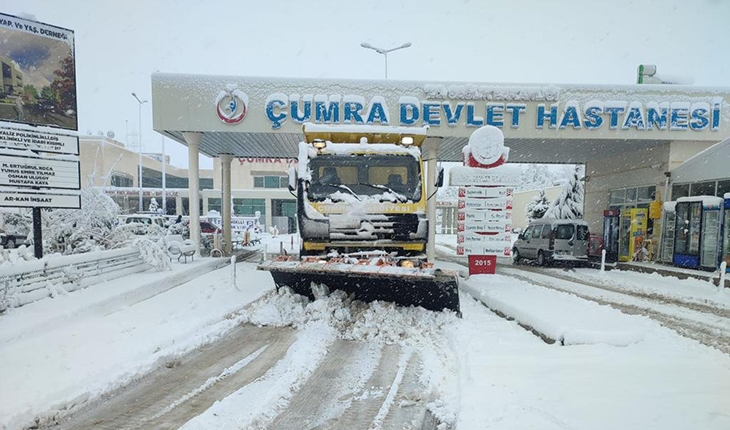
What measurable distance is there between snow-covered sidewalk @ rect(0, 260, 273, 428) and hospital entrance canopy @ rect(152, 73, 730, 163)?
7736 millimetres

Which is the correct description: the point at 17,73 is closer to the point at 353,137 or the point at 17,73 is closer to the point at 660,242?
the point at 353,137

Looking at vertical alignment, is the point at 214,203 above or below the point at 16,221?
above

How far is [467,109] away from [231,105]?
8.58 m

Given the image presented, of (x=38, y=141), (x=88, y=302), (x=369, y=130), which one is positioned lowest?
(x=88, y=302)

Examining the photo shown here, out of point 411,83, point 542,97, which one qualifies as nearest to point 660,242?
point 542,97

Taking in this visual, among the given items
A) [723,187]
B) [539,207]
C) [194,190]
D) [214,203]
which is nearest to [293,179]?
[194,190]

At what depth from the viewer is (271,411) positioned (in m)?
3.66

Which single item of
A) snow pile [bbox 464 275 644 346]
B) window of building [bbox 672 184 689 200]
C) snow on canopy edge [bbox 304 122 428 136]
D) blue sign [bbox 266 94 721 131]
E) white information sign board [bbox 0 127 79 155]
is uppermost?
blue sign [bbox 266 94 721 131]

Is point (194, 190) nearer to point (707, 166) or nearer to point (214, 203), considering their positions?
point (707, 166)

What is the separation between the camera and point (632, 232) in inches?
680

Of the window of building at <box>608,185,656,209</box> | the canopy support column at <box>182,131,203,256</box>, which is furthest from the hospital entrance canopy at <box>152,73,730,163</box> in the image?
the window of building at <box>608,185,656,209</box>

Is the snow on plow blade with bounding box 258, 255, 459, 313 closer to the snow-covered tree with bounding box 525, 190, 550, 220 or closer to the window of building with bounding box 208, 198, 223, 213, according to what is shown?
the snow-covered tree with bounding box 525, 190, 550, 220

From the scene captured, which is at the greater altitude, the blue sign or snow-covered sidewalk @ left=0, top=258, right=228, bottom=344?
the blue sign

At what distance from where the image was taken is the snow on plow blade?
6.00 metres
